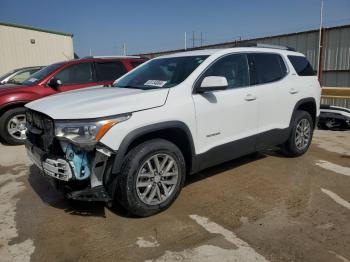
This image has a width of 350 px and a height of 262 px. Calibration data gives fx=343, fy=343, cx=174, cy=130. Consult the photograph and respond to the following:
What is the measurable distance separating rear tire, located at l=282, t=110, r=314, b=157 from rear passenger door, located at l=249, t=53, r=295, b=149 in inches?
10.1

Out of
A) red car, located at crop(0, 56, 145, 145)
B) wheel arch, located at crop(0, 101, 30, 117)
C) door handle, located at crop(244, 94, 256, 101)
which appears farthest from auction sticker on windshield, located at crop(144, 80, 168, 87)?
wheel arch, located at crop(0, 101, 30, 117)

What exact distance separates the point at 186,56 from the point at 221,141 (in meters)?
1.21

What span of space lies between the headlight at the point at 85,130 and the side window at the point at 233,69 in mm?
1491

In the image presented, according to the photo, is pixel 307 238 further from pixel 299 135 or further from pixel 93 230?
pixel 299 135

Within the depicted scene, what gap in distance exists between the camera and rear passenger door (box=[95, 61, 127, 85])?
7371 mm

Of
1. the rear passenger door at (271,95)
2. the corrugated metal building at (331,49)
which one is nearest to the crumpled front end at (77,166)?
the rear passenger door at (271,95)

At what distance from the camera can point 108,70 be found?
7.49m

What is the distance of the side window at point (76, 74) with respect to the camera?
7.04 m

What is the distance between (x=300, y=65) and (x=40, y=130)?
396cm

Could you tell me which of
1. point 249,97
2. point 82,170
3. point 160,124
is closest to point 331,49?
point 249,97

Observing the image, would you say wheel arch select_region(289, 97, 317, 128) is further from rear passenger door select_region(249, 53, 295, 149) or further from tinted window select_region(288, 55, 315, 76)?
tinted window select_region(288, 55, 315, 76)

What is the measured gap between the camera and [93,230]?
3.32 metres

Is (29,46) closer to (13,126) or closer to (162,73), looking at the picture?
(13,126)

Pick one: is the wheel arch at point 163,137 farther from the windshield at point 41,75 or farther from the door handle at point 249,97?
the windshield at point 41,75
